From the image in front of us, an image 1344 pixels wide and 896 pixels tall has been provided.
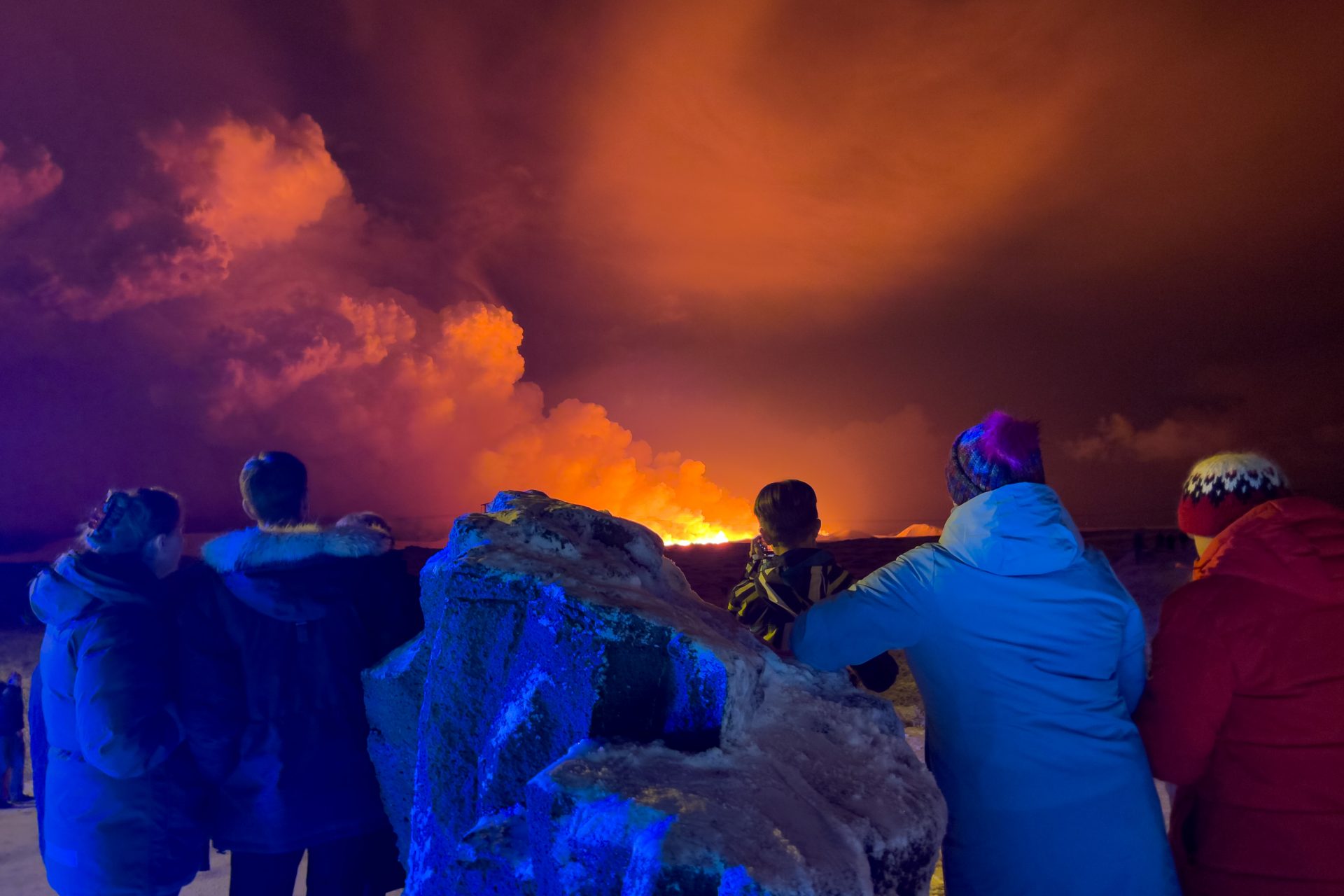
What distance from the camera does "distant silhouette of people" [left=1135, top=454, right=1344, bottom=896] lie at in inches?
67.2

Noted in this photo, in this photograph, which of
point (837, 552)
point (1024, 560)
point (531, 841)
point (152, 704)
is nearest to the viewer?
point (531, 841)

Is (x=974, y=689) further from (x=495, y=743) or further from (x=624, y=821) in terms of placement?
(x=495, y=743)

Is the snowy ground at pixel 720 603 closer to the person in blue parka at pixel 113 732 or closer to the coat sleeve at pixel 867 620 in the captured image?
the person in blue parka at pixel 113 732

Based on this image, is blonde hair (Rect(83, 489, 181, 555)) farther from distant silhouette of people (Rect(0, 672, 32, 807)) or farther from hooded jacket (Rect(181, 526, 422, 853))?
distant silhouette of people (Rect(0, 672, 32, 807))

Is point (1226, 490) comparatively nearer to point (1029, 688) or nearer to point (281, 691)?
point (1029, 688)

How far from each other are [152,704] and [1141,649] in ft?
10.0

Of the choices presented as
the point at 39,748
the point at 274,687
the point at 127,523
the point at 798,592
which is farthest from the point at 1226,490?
the point at 39,748

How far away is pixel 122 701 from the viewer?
230 centimetres

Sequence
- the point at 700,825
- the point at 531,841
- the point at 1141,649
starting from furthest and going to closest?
the point at 1141,649
the point at 531,841
the point at 700,825

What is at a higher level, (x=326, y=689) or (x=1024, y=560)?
(x=1024, y=560)

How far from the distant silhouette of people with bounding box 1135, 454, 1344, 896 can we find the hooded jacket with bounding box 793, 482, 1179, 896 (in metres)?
0.13

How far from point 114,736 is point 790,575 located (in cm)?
230

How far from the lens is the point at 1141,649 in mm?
1859

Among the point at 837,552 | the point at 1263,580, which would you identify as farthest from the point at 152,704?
the point at 837,552
